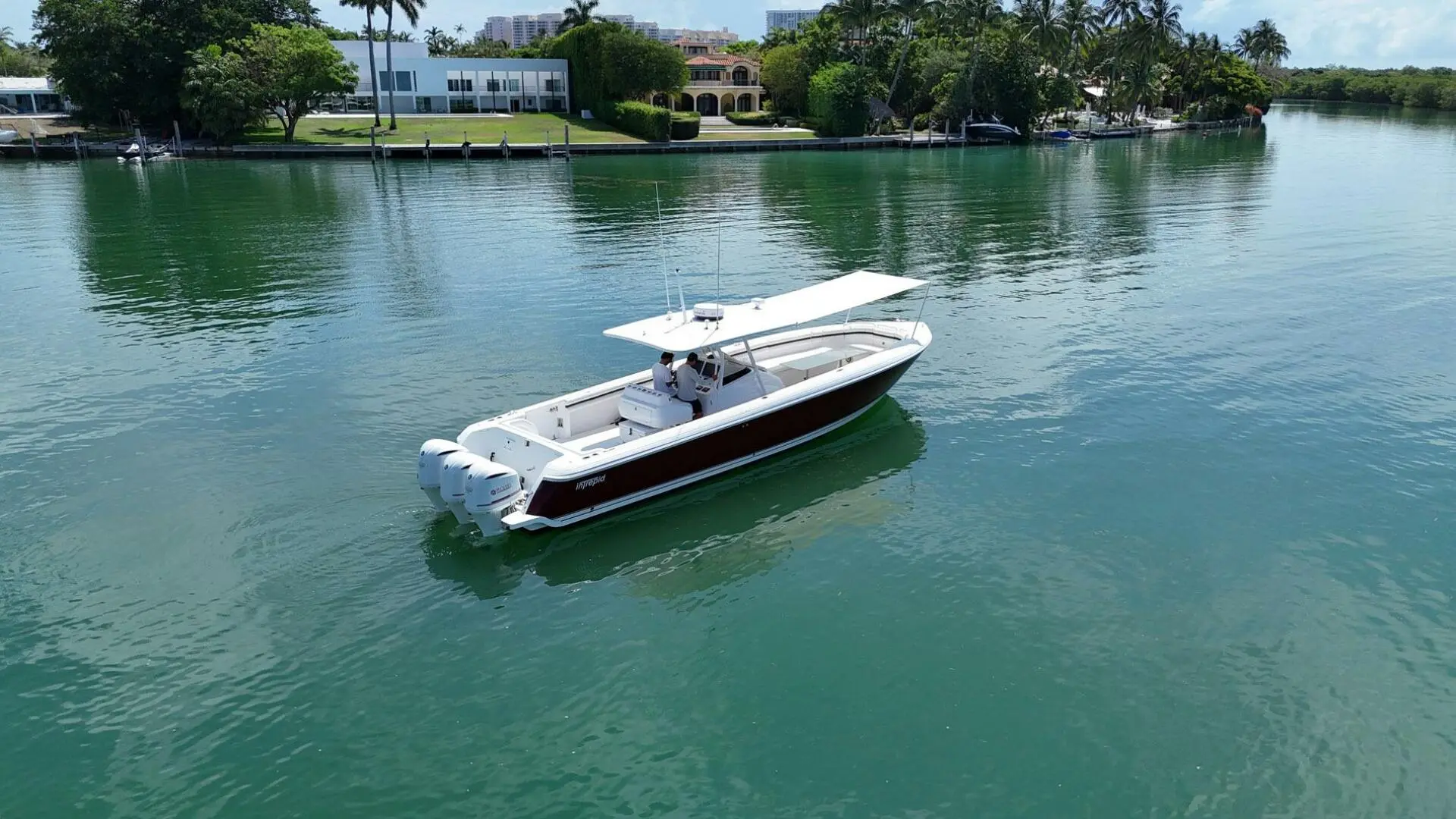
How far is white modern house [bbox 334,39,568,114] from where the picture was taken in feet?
338

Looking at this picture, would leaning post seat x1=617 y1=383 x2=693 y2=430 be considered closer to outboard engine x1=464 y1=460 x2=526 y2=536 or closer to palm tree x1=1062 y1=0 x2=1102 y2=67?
outboard engine x1=464 y1=460 x2=526 y2=536

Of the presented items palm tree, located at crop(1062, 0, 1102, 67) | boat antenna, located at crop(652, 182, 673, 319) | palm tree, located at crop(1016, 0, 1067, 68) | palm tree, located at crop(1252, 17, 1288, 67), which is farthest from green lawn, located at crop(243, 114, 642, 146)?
palm tree, located at crop(1252, 17, 1288, 67)

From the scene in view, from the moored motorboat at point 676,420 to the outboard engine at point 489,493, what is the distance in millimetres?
17

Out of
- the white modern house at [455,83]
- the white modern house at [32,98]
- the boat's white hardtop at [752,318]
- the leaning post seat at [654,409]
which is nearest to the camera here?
the leaning post seat at [654,409]

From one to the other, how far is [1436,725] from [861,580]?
6910 mm

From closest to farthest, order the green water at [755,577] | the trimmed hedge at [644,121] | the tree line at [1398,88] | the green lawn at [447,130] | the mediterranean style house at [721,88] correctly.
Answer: the green water at [755,577] < the green lawn at [447,130] < the trimmed hedge at [644,121] < the mediterranean style house at [721,88] < the tree line at [1398,88]

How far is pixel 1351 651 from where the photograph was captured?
484 inches

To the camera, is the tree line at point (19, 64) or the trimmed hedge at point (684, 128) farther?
the tree line at point (19, 64)

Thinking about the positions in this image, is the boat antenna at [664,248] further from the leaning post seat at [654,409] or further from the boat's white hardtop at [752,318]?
the leaning post seat at [654,409]

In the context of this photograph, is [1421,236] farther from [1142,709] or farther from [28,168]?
[28,168]

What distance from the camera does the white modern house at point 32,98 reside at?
103 meters

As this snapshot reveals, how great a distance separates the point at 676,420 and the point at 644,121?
Result: 2997 inches

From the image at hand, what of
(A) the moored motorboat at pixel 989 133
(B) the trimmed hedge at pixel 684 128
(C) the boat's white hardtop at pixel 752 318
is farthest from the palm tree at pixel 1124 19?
(C) the boat's white hardtop at pixel 752 318

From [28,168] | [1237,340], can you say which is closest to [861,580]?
[1237,340]
